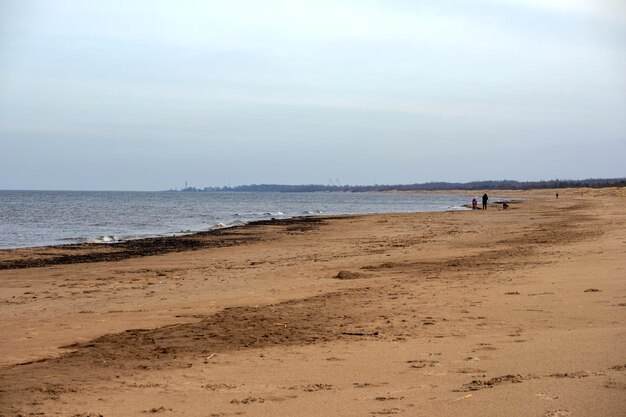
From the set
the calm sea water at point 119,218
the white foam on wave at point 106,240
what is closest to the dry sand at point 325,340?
the white foam on wave at point 106,240

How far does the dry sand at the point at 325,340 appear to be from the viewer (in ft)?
18.9

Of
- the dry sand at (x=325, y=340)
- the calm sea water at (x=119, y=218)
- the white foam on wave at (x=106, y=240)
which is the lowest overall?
the calm sea water at (x=119, y=218)

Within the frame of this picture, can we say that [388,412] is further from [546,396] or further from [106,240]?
[106,240]

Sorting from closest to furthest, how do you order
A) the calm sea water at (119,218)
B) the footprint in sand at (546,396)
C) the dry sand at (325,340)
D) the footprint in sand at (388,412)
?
the footprint in sand at (388,412), the footprint in sand at (546,396), the dry sand at (325,340), the calm sea water at (119,218)

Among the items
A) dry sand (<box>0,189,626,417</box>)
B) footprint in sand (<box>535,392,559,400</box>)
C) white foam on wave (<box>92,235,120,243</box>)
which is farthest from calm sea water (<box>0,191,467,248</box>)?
footprint in sand (<box>535,392,559,400</box>)

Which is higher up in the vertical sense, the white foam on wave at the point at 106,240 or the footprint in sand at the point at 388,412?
the footprint in sand at the point at 388,412

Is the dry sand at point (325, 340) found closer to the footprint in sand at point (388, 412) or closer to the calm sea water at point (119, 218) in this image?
the footprint in sand at point (388, 412)

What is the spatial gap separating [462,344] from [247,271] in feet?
32.3

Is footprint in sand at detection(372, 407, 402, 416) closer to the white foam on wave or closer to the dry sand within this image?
the dry sand

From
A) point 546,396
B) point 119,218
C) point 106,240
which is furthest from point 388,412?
point 119,218

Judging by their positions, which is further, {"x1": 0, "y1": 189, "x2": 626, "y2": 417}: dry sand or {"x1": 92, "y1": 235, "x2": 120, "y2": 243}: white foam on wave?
{"x1": 92, "y1": 235, "x2": 120, "y2": 243}: white foam on wave

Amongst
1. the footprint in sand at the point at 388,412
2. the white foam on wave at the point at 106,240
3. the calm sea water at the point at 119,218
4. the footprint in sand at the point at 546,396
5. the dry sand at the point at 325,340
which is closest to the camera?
the footprint in sand at the point at 388,412

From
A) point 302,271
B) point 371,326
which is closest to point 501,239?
point 302,271

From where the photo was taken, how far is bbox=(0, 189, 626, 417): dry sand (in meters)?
5.75
